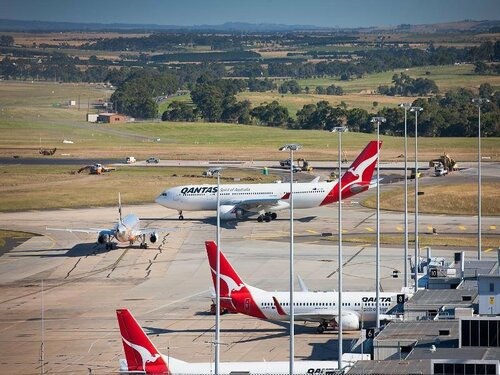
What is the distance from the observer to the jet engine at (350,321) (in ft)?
271

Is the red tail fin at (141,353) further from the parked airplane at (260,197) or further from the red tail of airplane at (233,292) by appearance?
the parked airplane at (260,197)

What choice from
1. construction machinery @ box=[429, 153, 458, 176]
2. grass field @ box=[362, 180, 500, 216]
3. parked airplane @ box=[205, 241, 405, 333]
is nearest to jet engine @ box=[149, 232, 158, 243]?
grass field @ box=[362, 180, 500, 216]

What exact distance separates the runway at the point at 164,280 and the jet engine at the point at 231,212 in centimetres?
109

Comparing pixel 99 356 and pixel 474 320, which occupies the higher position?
pixel 474 320

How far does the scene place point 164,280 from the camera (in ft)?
354

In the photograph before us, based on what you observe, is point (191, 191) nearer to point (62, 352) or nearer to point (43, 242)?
point (43, 242)

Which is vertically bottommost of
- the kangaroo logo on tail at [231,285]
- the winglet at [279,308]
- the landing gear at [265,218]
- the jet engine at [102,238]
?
the landing gear at [265,218]

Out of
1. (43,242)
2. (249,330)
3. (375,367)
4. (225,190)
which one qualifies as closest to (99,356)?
(249,330)

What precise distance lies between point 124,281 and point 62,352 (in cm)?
2645

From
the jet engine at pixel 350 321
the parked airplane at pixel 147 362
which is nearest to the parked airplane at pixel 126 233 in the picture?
the jet engine at pixel 350 321

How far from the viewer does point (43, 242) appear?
431 ft

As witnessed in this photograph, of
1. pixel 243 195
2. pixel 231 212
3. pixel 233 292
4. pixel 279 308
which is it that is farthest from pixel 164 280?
pixel 243 195

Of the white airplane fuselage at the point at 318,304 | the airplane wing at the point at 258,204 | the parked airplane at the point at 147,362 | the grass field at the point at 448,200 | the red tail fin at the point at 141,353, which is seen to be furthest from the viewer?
the grass field at the point at 448,200

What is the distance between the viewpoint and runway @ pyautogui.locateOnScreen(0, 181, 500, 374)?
8131cm
